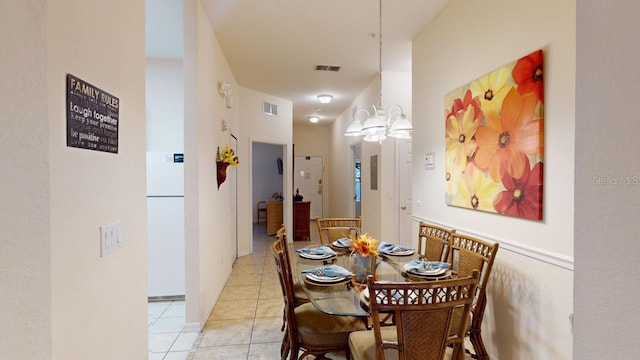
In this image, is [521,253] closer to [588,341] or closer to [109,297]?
[588,341]

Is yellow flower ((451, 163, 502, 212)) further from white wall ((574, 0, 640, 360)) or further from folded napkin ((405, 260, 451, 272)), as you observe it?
white wall ((574, 0, 640, 360))

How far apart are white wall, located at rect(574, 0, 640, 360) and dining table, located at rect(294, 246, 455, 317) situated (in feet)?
3.57

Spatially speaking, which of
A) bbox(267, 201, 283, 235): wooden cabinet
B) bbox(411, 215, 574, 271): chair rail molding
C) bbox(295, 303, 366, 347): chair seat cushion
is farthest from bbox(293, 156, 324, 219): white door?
bbox(295, 303, 366, 347): chair seat cushion

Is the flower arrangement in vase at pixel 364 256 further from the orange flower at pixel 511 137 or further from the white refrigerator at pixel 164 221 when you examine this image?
the white refrigerator at pixel 164 221

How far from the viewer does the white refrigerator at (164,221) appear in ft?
11.2

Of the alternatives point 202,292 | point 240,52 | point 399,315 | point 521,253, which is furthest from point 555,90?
point 240,52

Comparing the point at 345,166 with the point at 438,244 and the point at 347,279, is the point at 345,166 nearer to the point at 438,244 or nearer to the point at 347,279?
the point at 438,244

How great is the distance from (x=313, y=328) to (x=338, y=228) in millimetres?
1559

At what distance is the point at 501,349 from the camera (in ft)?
7.31

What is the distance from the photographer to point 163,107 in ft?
12.1

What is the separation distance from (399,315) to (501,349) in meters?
1.43

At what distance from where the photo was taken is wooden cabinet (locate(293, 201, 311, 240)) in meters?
6.80

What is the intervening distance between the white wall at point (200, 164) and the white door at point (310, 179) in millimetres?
5577

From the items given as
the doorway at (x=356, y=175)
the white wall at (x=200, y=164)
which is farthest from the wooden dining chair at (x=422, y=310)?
the doorway at (x=356, y=175)
